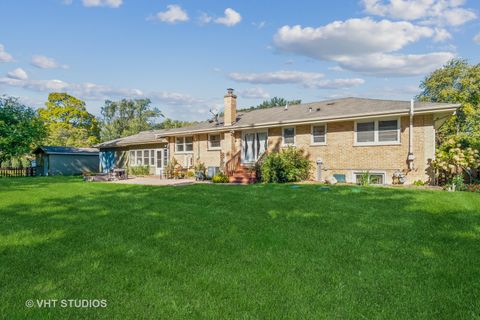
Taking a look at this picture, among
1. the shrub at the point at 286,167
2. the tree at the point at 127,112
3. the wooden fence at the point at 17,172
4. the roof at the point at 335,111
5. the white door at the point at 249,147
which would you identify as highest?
the tree at the point at 127,112

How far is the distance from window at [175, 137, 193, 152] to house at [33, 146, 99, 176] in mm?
13972

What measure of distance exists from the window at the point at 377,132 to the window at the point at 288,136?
3482 mm

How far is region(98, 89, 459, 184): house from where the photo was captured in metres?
13.0

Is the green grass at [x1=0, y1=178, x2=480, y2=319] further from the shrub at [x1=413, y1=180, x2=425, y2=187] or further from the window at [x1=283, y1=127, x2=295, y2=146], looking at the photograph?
the window at [x1=283, y1=127, x2=295, y2=146]

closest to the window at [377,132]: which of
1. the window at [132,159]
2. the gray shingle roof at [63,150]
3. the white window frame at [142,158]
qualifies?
the white window frame at [142,158]

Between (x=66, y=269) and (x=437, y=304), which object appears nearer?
(x=437, y=304)

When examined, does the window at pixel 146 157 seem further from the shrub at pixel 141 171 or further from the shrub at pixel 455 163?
the shrub at pixel 455 163

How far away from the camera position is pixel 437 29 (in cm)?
1967

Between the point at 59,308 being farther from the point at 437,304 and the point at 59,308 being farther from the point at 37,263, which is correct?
the point at 437,304

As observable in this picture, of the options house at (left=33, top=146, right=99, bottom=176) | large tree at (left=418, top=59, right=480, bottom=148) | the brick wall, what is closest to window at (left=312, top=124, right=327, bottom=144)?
the brick wall

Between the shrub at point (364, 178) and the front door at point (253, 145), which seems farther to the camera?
the front door at point (253, 145)

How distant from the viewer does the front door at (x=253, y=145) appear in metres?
18.2

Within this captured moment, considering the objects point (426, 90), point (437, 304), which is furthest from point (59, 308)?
point (426, 90)

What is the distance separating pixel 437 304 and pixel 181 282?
2576mm
